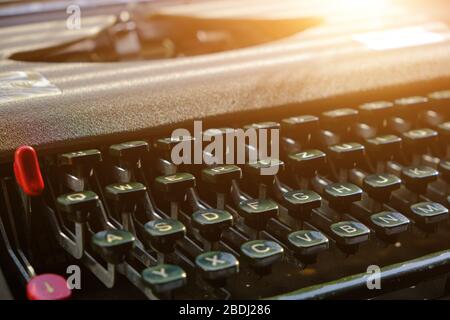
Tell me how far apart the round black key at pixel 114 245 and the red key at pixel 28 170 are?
0.18 metres

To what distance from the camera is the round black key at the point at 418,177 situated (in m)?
1.91

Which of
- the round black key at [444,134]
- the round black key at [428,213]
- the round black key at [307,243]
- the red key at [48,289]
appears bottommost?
the round black key at [428,213]

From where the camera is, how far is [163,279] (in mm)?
1396

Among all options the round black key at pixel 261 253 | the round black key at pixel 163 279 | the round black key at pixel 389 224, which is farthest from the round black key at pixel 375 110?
the round black key at pixel 163 279

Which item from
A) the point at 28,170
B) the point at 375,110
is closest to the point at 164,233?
the point at 28,170

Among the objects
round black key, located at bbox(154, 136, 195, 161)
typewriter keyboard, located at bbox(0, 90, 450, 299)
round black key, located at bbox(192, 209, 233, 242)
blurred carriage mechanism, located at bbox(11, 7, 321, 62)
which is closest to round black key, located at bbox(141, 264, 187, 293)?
typewriter keyboard, located at bbox(0, 90, 450, 299)

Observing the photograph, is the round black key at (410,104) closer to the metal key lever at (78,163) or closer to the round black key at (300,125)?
the round black key at (300,125)

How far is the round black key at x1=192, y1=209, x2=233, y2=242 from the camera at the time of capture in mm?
1552

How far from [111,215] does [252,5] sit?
4.23 ft

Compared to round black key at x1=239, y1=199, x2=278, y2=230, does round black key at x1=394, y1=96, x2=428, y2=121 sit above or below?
above

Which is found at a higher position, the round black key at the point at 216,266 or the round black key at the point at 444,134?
the round black key at the point at 444,134

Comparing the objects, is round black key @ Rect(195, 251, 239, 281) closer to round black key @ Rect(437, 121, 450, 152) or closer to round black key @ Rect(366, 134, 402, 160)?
round black key @ Rect(366, 134, 402, 160)
